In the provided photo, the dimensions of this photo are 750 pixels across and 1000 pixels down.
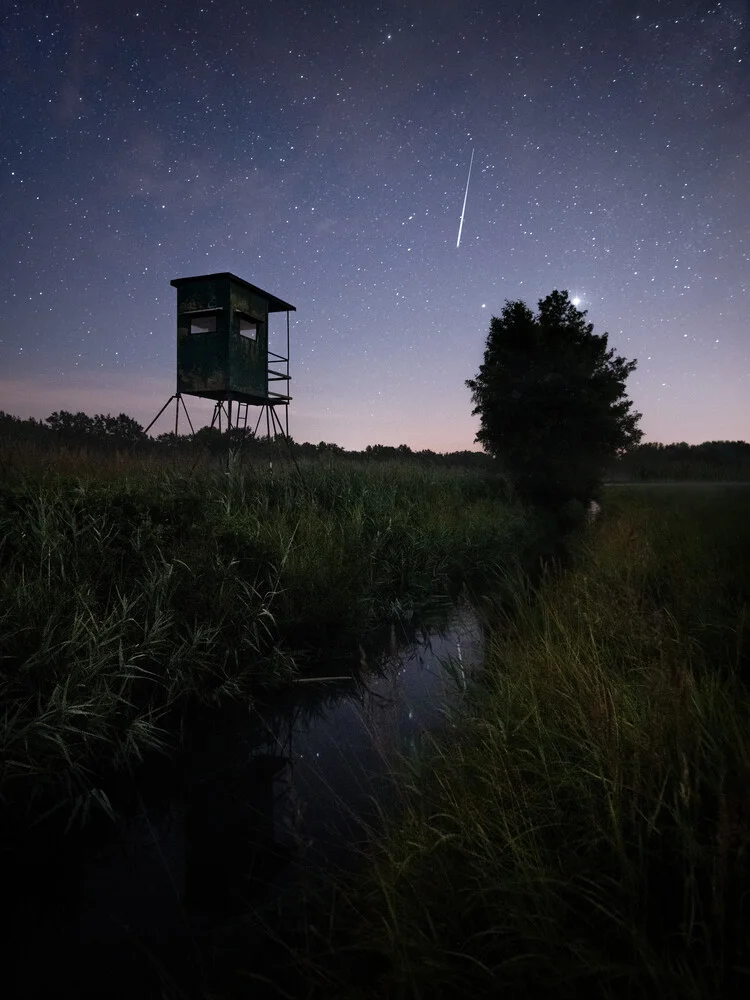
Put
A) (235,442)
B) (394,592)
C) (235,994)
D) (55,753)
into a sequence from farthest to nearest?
(235,442) < (394,592) < (55,753) < (235,994)

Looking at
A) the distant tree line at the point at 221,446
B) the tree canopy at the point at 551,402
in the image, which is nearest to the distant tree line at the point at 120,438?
the distant tree line at the point at 221,446

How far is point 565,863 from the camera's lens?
66.9 inches

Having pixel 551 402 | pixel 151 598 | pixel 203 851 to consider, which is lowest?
pixel 203 851

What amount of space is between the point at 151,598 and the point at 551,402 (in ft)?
57.1

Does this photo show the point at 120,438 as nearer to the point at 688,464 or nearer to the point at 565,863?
the point at 565,863

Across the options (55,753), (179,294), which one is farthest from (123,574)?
(179,294)

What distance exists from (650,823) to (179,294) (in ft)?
48.3

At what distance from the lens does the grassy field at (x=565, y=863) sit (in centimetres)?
132

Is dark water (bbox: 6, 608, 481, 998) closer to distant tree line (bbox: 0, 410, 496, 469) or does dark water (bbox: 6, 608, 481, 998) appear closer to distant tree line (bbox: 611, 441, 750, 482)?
distant tree line (bbox: 0, 410, 496, 469)

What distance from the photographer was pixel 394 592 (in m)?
7.53

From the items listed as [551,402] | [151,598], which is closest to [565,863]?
[151,598]

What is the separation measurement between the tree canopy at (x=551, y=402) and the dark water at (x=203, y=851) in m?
16.4

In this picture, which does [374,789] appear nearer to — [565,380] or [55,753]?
[55,753]

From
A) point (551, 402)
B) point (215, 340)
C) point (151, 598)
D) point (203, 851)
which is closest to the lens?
point (203, 851)
